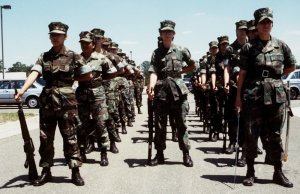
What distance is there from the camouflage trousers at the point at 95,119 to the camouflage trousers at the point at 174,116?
0.96m

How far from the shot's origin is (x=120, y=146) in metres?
9.56

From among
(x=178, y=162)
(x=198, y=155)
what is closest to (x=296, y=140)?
(x=198, y=155)

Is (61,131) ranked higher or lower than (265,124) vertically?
lower

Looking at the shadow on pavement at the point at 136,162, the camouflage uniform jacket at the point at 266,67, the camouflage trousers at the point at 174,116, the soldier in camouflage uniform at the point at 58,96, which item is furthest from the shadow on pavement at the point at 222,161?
the soldier in camouflage uniform at the point at 58,96

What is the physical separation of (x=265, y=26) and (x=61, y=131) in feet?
10.7

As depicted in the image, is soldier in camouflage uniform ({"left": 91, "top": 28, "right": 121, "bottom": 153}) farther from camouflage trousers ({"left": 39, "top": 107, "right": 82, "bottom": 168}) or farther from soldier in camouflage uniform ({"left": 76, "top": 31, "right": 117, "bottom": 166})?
camouflage trousers ({"left": 39, "top": 107, "right": 82, "bottom": 168})

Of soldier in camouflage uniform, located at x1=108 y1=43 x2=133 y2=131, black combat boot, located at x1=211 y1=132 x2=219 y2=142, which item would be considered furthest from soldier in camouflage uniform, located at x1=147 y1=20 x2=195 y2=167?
soldier in camouflage uniform, located at x1=108 y1=43 x2=133 y2=131

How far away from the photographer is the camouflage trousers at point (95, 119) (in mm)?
7430

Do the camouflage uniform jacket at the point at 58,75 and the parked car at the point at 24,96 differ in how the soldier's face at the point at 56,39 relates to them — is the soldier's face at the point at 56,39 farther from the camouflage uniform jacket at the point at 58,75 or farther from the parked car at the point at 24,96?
the parked car at the point at 24,96

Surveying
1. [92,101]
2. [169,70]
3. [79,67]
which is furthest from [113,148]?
[79,67]

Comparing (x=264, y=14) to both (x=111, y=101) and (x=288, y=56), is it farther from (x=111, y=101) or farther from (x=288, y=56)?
(x=111, y=101)

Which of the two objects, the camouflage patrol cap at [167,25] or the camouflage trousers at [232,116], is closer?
the camouflage patrol cap at [167,25]

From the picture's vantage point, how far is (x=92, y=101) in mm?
7414

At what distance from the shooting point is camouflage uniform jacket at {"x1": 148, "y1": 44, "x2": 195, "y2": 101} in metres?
7.09
